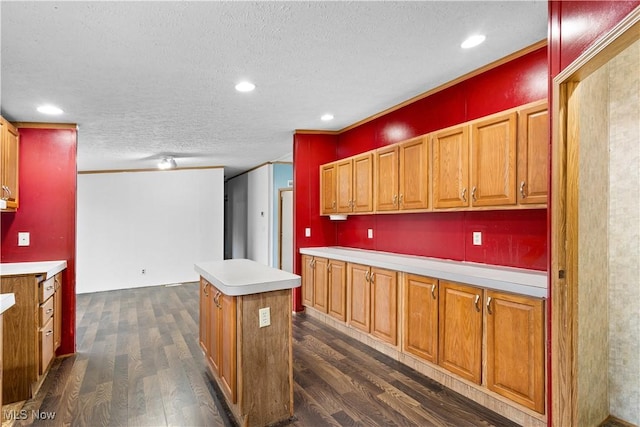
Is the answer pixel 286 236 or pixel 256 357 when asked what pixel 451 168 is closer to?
pixel 256 357

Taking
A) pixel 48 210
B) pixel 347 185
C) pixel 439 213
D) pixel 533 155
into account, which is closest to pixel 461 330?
pixel 439 213

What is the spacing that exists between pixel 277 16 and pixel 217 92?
1.32 meters

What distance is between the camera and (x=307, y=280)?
14.3ft

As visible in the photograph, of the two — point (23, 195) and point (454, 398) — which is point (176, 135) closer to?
point (23, 195)

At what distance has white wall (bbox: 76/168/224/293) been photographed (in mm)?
6176

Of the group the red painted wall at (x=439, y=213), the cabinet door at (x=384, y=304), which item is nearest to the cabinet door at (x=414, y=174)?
the red painted wall at (x=439, y=213)

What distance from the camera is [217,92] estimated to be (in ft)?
9.78

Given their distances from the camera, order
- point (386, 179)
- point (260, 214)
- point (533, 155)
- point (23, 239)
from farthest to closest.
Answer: point (260, 214), point (386, 179), point (23, 239), point (533, 155)

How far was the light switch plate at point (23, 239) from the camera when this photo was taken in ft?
10.9

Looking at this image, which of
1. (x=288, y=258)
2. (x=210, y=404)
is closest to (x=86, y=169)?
(x=288, y=258)

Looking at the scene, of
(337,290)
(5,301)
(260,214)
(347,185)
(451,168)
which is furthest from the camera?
(260,214)

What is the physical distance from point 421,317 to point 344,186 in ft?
6.34

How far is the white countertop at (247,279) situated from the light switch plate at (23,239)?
2055 millimetres

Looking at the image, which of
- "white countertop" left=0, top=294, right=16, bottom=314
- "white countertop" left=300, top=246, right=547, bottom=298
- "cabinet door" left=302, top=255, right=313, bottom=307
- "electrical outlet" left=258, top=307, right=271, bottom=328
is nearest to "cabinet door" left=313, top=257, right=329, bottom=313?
"cabinet door" left=302, top=255, right=313, bottom=307
